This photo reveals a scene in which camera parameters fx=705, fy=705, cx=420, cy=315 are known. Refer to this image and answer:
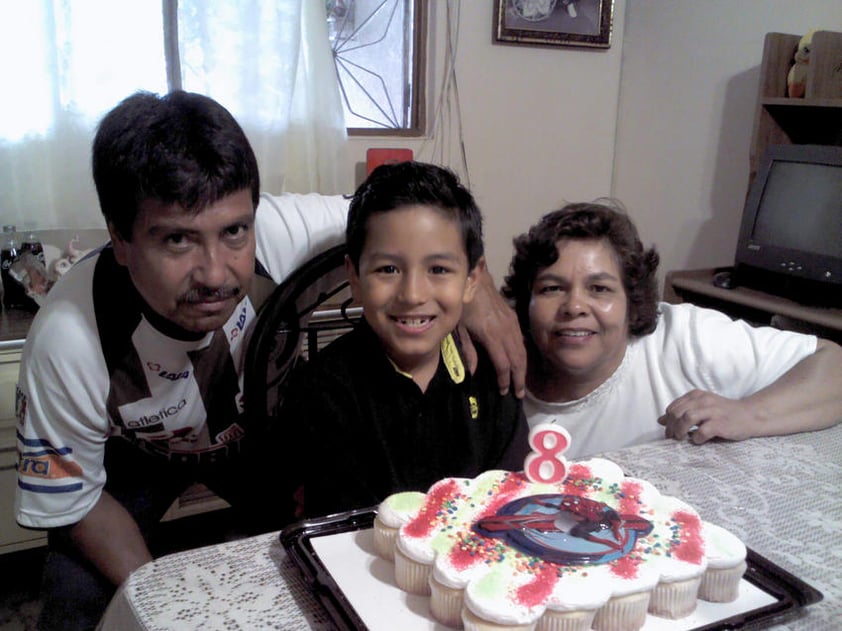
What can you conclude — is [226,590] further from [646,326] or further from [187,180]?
[646,326]

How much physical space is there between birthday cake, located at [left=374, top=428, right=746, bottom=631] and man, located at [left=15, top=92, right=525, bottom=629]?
1.41ft

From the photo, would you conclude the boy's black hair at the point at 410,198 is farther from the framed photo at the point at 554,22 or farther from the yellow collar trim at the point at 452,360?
the framed photo at the point at 554,22

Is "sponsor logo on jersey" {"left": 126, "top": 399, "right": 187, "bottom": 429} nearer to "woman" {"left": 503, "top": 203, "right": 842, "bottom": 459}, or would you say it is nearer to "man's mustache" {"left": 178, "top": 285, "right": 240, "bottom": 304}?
"man's mustache" {"left": 178, "top": 285, "right": 240, "bottom": 304}

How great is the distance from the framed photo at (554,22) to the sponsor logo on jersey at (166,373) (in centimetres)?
248

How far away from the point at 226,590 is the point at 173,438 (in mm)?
624

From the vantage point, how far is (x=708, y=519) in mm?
820

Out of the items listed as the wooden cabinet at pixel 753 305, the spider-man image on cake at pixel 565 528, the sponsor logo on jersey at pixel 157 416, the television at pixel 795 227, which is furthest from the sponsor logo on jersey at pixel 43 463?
the television at pixel 795 227

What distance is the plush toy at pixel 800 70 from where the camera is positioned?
2.56m

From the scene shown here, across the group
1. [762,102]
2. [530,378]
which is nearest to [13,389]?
[530,378]

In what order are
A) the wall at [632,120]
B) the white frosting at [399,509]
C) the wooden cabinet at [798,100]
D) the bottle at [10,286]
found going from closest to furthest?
the white frosting at [399,509]
the bottle at [10,286]
the wooden cabinet at [798,100]
the wall at [632,120]

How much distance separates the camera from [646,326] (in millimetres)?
1412

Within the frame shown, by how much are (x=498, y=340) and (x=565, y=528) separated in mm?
517

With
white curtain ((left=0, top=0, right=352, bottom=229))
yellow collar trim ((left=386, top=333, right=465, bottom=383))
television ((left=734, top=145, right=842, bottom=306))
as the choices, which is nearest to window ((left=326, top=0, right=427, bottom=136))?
white curtain ((left=0, top=0, right=352, bottom=229))

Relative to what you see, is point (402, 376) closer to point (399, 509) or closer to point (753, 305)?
point (399, 509)
